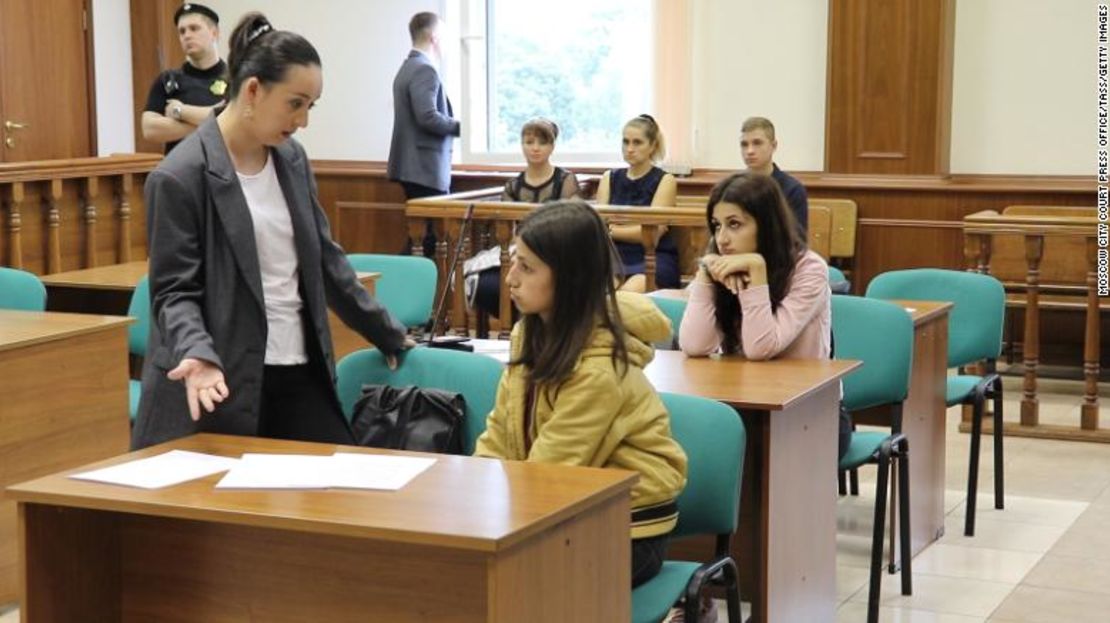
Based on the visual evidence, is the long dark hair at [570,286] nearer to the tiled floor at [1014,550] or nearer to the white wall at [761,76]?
the tiled floor at [1014,550]

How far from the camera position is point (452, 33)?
9172 millimetres

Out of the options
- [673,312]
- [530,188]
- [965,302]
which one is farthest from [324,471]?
[530,188]

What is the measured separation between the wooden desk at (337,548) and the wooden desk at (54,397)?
1.46 metres

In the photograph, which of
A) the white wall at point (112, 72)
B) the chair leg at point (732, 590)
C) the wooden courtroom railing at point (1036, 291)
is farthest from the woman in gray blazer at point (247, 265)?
the white wall at point (112, 72)

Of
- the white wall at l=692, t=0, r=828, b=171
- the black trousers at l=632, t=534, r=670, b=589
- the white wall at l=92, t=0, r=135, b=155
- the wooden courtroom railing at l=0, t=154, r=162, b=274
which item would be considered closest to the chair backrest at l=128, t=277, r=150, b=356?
the wooden courtroom railing at l=0, t=154, r=162, b=274

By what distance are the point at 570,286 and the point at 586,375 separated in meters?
0.16

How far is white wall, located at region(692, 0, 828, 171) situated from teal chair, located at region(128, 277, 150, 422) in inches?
170

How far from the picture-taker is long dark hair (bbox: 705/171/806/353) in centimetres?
386

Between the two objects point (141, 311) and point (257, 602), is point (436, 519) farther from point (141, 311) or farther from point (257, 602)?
point (141, 311)

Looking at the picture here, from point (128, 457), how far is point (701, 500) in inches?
42.4

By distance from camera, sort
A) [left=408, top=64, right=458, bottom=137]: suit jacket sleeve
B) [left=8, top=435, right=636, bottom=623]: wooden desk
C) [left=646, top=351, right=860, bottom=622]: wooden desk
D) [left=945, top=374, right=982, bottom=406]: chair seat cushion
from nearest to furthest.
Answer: [left=8, top=435, right=636, bottom=623]: wooden desk < [left=646, top=351, right=860, bottom=622]: wooden desk < [left=945, top=374, right=982, bottom=406]: chair seat cushion < [left=408, top=64, right=458, bottom=137]: suit jacket sleeve

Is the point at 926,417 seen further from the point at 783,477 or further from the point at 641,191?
the point at 641,191

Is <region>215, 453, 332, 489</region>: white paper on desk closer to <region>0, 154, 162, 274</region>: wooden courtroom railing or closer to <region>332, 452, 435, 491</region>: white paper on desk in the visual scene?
<region>332, 452, 435, 491</region>: white paper on desk

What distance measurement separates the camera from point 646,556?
2818mm
